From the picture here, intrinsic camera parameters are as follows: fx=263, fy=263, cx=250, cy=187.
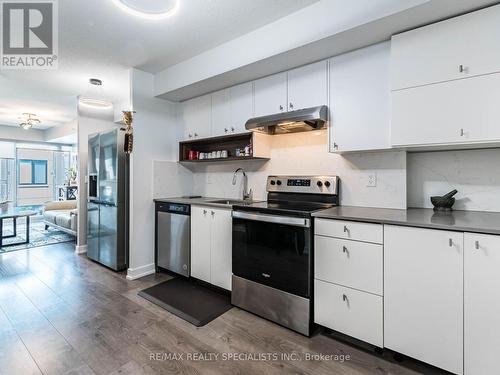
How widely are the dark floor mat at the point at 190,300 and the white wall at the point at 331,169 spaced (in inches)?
46.0

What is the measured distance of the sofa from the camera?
15.1ft

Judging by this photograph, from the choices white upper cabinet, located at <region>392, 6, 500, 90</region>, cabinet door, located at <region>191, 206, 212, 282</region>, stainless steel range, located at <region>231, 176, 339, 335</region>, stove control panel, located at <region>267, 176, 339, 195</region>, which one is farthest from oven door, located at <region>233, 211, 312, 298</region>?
white upper cabinet, located at <region>392, 6, 500, 90</region>

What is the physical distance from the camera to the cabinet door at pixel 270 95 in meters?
2.56

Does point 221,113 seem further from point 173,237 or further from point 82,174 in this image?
point 82,174

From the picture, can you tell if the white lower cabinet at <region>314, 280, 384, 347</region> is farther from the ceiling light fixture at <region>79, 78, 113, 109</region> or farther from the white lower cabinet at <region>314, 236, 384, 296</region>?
the ceiling light fixture at <region>79, 78, 113, 109</region>

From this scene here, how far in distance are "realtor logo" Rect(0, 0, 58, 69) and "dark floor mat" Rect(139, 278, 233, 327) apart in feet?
8.67

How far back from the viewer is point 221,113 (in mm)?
3105

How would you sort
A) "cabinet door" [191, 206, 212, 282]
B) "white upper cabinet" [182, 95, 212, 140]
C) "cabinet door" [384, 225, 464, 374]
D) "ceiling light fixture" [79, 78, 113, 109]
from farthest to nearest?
"ceiling light fixture" [79, 78, 113, 109], "white upper cabinet" [182, 95, 212, 140], "cabinet door" [191, 206, 212, 282], "cabinet door" [384, 225, 464, 374]

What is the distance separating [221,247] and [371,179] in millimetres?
1561

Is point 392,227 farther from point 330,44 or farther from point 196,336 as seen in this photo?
point 196,336

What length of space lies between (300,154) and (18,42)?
2.96 m

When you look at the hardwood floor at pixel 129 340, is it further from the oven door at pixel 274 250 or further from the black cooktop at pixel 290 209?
the black cooktop at pixel 290 209

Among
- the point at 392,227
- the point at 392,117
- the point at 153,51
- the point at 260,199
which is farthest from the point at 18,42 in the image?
the point at 392,227

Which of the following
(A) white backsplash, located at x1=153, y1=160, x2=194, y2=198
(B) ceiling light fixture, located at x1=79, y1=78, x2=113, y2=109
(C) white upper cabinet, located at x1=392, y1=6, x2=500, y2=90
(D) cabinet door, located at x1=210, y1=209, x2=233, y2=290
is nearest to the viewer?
(C) white upper cabinet, located at x1=392, y1=6, x2=500, y2=90
